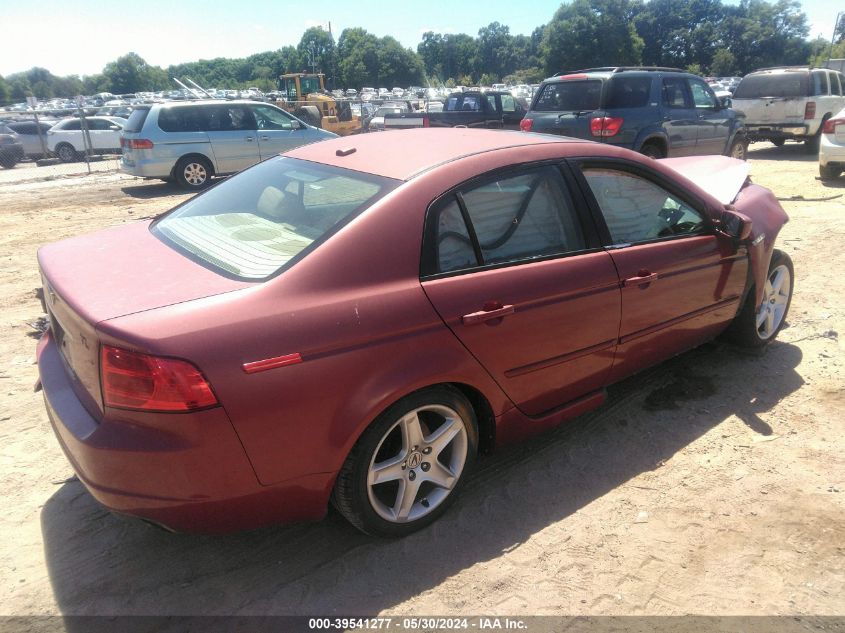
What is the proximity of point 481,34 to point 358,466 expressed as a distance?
12895 centimetres

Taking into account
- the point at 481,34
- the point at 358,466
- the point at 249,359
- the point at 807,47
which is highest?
the point at 481,34

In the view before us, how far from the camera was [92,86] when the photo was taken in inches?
4050

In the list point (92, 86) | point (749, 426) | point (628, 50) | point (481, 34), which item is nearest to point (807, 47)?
point (628, 50)

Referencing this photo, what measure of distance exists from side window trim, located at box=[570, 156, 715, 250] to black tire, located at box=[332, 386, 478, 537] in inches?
47.3

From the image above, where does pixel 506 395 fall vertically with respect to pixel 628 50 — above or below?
below

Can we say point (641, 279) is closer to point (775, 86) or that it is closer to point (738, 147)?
point (738, 147)

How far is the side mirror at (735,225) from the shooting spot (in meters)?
3.63

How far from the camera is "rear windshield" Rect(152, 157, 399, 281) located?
2.54 meters

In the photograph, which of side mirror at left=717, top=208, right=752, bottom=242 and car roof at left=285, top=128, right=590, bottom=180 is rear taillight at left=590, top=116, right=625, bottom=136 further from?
car roof at left=285, top=128, right=590, bottom=180

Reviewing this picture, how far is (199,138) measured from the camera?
12.5 m

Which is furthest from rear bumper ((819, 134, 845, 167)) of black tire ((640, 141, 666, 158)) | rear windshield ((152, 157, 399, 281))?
rear windshield ((152, 157, 399, 281))

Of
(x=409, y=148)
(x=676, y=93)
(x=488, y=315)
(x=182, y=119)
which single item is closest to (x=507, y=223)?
(x=488, y=315)

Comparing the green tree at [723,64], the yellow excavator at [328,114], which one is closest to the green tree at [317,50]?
the green tree at [723,64]

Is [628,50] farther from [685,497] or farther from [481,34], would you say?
[685,497]
